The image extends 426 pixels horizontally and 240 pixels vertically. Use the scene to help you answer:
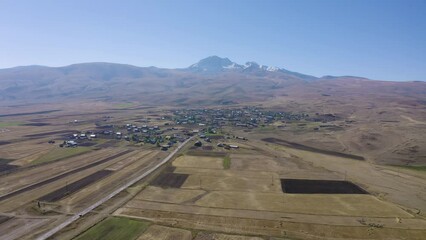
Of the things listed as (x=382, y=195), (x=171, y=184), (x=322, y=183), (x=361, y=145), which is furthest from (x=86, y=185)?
(x=361, y=145)

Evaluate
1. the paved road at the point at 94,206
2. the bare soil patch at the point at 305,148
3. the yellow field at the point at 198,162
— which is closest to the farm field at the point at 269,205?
the yellow field at the point at 198,162

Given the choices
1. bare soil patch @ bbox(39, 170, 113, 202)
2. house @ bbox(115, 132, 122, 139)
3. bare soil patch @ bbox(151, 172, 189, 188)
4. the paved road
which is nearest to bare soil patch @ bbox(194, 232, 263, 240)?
the paved road

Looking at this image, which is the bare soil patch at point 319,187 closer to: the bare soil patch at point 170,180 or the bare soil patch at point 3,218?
the bare soil patch at point 170,180

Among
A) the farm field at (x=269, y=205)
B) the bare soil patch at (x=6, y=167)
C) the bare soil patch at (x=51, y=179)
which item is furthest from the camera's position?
the bare soil patch at (x=6, y=167)

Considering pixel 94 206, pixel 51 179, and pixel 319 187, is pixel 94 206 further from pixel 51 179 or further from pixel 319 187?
pixel 319 187

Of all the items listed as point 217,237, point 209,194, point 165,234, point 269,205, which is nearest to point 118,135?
point 209,194

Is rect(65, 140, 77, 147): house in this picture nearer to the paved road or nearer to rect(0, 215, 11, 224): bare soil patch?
the paved road

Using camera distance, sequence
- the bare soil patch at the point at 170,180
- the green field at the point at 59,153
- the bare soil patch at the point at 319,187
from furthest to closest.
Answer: the green field at the point at 59,153
the bare soil patch at the point at 170,180
the bare soil patch at the point at 319,187
